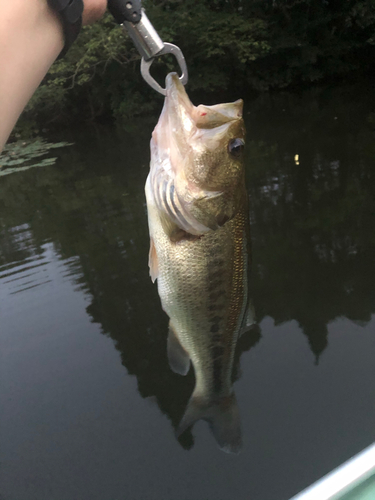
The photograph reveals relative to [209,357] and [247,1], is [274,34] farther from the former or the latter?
[209,357]

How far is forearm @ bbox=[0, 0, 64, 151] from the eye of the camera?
73 centimetres

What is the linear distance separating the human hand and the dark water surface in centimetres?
229

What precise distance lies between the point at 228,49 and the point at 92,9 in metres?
19.5

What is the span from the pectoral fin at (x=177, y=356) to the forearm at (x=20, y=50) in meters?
0.94

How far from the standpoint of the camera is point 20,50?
0.76 metres

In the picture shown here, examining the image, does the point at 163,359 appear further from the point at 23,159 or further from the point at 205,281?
the point at 23,159

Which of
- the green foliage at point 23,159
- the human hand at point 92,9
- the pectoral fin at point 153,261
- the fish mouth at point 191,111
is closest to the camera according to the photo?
the human hand at point 92,9

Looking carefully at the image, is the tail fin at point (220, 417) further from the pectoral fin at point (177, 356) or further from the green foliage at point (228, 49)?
the green foliage at point (228, 49)

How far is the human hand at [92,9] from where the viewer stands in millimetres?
966

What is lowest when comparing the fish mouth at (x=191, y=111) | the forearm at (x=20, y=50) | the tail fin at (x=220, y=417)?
the tail fin at (x=220, y=417)

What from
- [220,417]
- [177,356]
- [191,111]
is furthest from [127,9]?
[220,417]

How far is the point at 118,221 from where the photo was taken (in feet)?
17.7

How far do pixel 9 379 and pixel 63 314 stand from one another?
75cm

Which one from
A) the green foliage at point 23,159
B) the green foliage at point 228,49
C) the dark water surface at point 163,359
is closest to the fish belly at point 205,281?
the dark water surface at point 163,359
